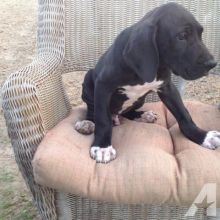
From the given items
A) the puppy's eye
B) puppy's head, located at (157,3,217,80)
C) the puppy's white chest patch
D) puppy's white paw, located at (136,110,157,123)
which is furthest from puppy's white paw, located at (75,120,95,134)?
the puppy's eye

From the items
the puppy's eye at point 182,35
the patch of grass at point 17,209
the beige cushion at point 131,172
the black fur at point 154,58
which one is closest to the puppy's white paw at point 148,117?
the black fur at point 154,58

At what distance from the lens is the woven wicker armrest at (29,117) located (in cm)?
248

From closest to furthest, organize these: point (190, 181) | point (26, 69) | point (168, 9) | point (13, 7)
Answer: point (190, 181) → point (168, 9) → point (26, 69) → point (13, 7)

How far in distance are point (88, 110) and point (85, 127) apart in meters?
0.23

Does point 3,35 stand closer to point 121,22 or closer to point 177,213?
point 121,22

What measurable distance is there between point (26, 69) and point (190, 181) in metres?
1.07

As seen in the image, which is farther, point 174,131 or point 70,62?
point 70,62

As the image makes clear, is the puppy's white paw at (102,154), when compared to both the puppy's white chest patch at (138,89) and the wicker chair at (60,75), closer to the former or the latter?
the wicker chair at (60,75)

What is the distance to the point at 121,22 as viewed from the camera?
3.29 meters

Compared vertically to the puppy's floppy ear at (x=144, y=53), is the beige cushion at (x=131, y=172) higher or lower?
lower

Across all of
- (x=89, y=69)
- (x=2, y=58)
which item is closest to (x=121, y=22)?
(x=89, y=69)

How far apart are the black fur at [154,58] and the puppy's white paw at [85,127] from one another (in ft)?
0.50

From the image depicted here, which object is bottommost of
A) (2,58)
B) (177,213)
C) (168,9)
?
(2,58)

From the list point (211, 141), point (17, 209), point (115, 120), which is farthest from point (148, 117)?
point (17, 209)
